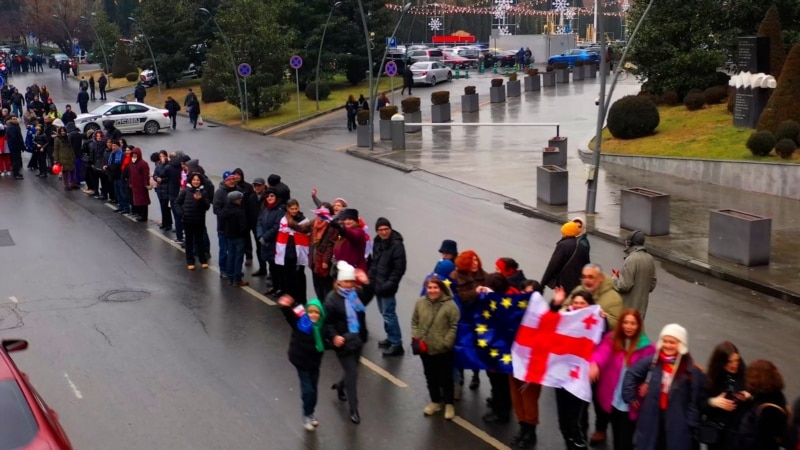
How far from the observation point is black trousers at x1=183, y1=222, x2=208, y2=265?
14945 mm

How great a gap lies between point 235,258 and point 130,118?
78.8 ft

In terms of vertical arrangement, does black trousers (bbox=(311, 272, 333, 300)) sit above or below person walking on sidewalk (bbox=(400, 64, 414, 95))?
below

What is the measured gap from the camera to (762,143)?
74.0 feet

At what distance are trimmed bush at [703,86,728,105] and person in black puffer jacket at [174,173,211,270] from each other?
66.8 feet

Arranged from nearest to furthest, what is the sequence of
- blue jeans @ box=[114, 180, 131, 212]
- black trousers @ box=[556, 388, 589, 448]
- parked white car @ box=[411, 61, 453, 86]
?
black trousers @ box=[556, 388, 589, 448], blue jeans @ box=[114, 180, 131, 212], parked white car @ box=[411, 61, 453, 86]

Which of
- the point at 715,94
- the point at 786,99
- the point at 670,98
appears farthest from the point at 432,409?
the point at 670,98

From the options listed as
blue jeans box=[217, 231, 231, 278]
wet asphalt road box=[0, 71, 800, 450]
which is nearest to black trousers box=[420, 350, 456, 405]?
wet asphalt road box=[0, 71, 800, 450]

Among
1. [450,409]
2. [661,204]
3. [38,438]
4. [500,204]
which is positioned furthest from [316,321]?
[500,204]

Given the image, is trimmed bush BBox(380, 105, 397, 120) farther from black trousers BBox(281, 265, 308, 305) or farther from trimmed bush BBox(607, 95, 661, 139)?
black trousers BBox(281, 265, 308, 305)

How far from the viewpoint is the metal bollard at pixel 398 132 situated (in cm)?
2981

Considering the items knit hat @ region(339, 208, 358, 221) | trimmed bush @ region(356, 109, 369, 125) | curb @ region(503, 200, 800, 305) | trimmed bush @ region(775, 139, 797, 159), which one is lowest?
curb @ region(503, 200, 800, 305)

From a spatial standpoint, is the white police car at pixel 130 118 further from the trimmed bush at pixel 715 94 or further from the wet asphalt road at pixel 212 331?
the trimmed bush at pixel 715 94

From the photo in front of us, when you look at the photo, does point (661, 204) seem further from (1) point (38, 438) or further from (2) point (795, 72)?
A: (1) point (38, 438)

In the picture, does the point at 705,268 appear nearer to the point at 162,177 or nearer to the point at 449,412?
the point at 449,412
